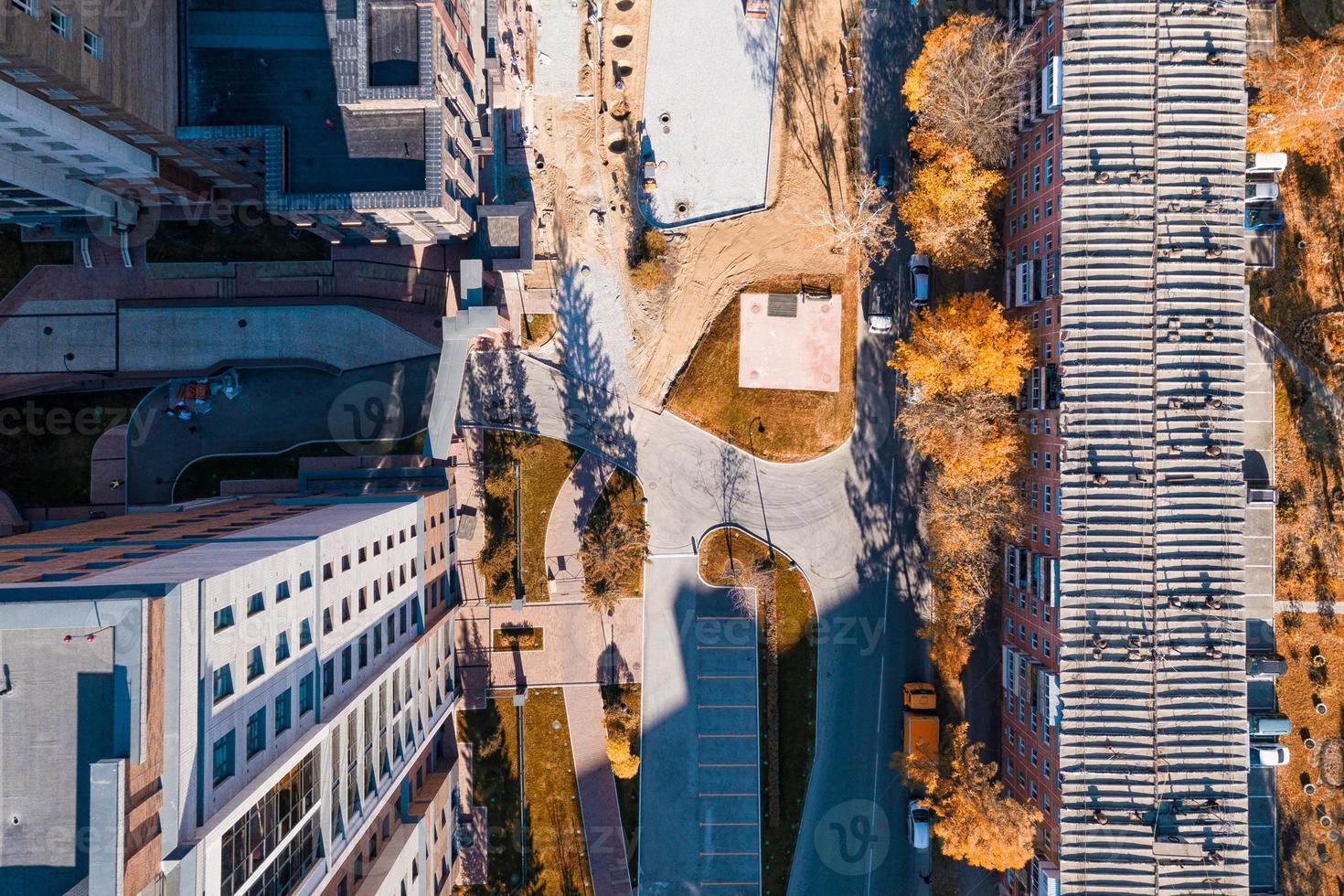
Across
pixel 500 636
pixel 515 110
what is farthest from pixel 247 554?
pixel 515 110

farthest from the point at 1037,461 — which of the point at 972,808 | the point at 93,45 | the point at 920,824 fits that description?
the point at 93,45

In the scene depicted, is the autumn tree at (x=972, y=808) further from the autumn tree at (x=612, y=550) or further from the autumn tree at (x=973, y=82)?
the autumn tree at (x=973, y=82)

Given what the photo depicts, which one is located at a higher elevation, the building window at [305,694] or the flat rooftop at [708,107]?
the flat rooftop at [708,107]

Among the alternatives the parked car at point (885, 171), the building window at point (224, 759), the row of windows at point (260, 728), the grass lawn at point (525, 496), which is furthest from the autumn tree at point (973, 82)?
Result: the building window at point (224, 759)

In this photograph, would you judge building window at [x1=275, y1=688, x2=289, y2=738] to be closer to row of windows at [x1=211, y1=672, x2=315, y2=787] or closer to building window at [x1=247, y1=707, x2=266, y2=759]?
row of windows at [x1=211, y1=672, x2=315, y2=787]

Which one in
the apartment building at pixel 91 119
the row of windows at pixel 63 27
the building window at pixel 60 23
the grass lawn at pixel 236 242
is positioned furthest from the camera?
the grass lawn at pixel 236 242

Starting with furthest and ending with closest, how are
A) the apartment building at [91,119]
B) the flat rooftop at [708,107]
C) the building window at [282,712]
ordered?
the flat rooftop at [708,107], the apartment building at [91,119], the building window at [282,712]

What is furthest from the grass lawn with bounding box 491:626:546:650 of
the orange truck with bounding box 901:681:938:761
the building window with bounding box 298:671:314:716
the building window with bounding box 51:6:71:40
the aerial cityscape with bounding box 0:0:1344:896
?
the building window with bounding box 51:6:71:40
